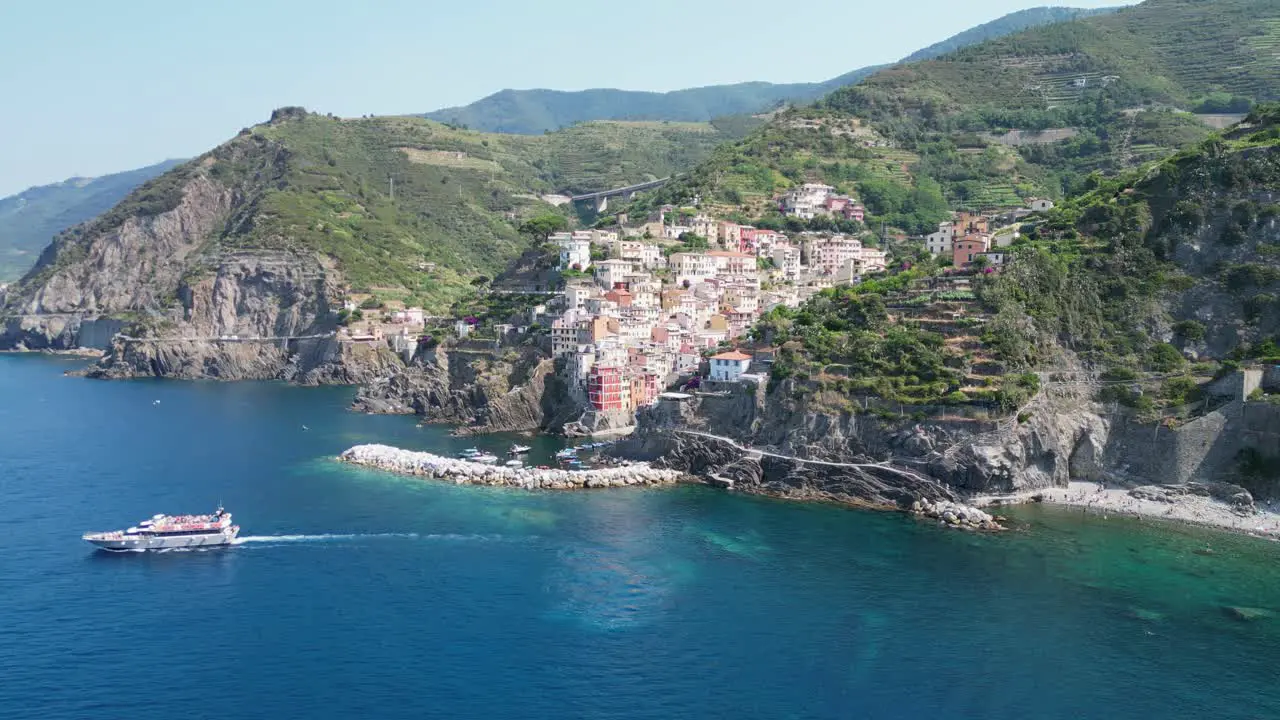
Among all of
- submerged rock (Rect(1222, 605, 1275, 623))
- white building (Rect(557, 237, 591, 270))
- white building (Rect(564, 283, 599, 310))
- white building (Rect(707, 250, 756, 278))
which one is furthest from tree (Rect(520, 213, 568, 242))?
submerged rock (Rect(1222, 605, 1275, 623))

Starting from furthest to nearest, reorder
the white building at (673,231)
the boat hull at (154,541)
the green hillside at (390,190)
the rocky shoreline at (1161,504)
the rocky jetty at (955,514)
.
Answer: the green hillside at (390,190)
the white building at (673,231)
the rocky jetty at (955,514)
the rocky shoreline at (1161,504)
the boat hull at (154,541)

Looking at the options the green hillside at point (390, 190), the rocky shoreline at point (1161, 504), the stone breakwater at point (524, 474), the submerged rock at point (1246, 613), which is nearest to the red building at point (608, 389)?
the stone breakwater at point (524, 474)

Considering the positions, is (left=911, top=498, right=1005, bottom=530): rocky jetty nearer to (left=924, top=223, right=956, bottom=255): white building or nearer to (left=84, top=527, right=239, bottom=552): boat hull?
(left=84, top=527, right=239, bottom=552): boat hull

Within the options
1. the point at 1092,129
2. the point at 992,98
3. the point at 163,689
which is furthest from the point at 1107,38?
the point at 163,689

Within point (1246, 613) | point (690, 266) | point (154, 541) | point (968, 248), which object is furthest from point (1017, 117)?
point (154, 541)

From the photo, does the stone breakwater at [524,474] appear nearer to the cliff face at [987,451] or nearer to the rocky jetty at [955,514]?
the cliff face at [987,451]

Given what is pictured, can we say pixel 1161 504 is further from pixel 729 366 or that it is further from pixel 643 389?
pixel 643 389
